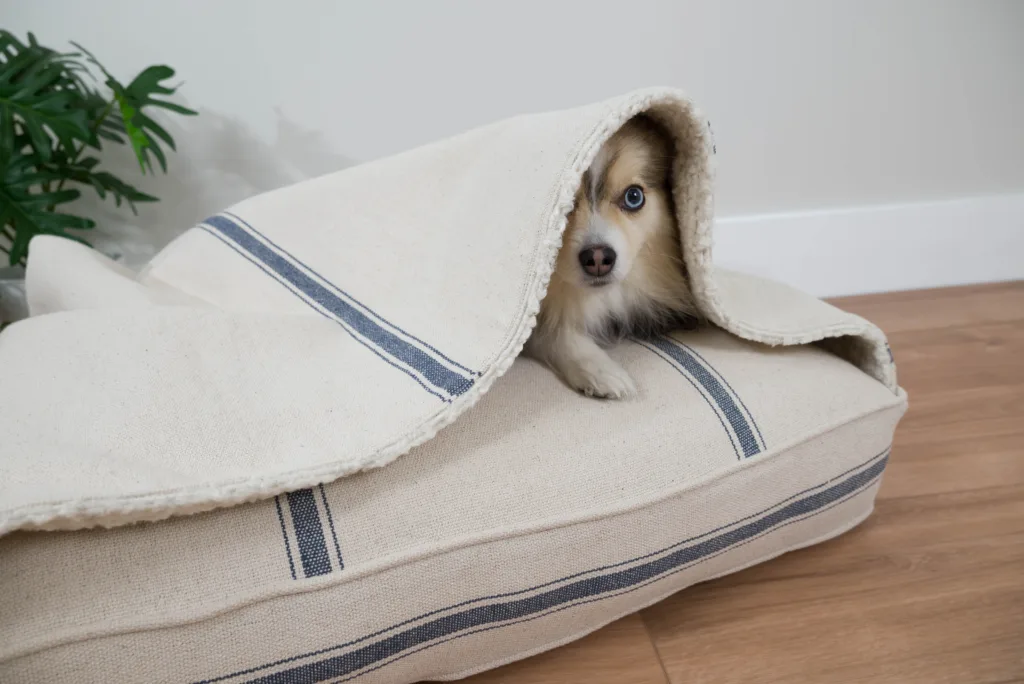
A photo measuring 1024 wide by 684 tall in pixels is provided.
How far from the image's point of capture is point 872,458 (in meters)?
1.13

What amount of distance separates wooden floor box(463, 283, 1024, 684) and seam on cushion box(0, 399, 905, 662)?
0.20 m

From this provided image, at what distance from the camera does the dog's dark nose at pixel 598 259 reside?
3.58 feet

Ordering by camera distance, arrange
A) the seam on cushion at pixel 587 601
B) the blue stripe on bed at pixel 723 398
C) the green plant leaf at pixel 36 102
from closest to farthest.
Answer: the seam on cushion at pixel 587 601 < the blue stripe on bed at pixel 723 398 < the green plant leaf at pixel 36 102

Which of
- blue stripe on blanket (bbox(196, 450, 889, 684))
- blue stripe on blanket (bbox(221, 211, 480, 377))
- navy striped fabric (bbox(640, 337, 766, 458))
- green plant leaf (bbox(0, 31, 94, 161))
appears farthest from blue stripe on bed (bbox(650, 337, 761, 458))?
green plant leaf (bbox(0, 31, 94, 161))

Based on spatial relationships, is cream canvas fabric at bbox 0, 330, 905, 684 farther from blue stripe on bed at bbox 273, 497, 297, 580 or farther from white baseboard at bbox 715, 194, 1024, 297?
white baseboard at bbox 715, 194, 1024, 297

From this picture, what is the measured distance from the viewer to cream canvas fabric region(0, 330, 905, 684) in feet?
2.41

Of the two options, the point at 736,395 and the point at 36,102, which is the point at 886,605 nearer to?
the point at 736,395

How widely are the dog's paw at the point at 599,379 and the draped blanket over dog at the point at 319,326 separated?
0.17 meters

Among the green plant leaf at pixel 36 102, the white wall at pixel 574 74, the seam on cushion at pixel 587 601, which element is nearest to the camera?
the seam on cushion at pixel 587 601

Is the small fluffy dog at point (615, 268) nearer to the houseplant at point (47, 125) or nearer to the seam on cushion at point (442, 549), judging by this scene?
the seam on cushion at point (442, 549)

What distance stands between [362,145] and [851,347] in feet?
4.35

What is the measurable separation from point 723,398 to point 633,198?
0.34 metres

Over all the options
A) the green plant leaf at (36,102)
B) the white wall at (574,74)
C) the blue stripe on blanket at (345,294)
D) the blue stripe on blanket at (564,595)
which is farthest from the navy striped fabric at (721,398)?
the green plant leaf at (36,102)

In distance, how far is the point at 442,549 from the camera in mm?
828
